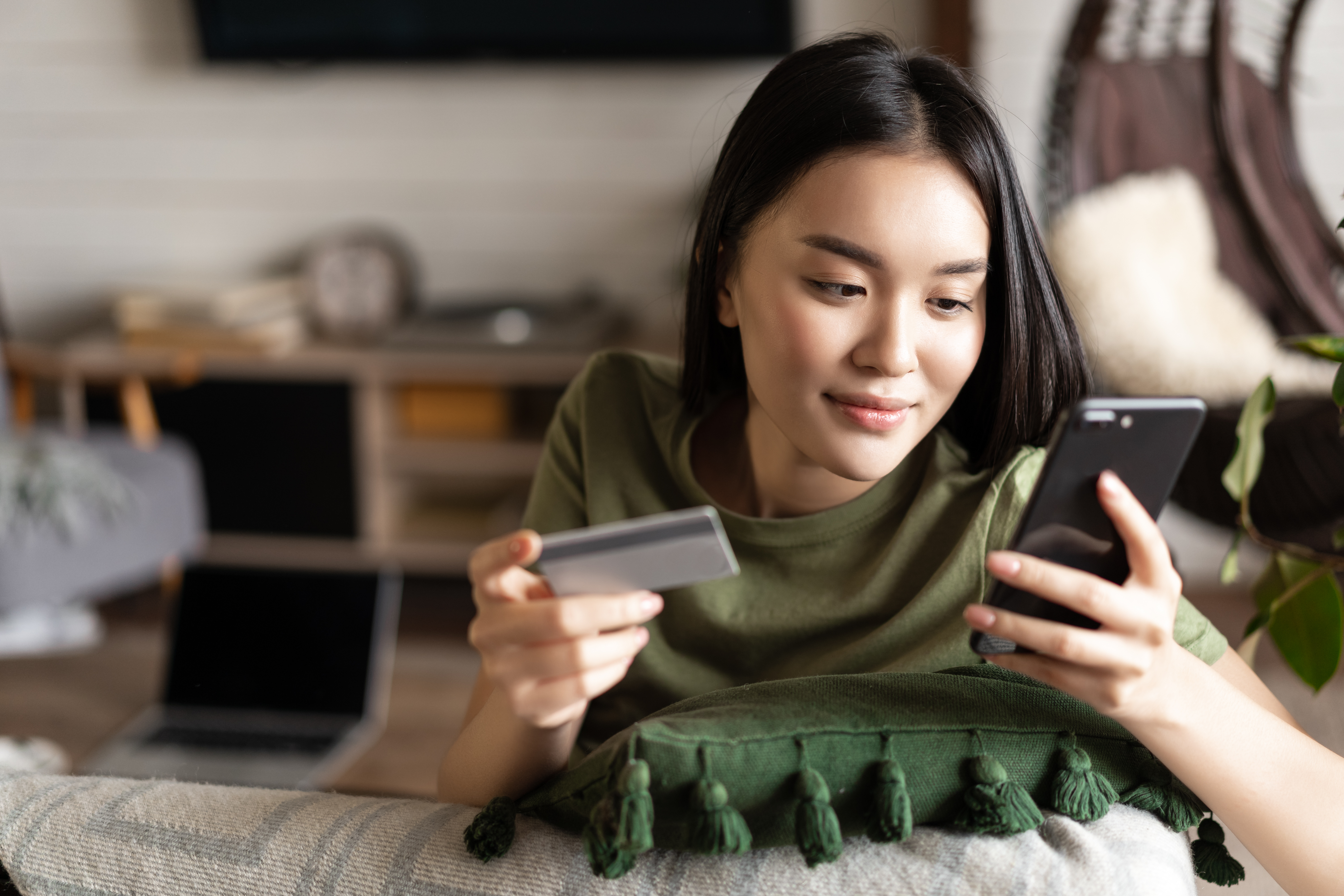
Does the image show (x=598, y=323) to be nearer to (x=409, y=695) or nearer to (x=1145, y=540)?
(x=409, y=695)

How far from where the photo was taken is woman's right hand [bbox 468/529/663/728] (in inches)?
24.3

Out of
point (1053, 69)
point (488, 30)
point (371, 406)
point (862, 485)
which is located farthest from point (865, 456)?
point (488, 30)

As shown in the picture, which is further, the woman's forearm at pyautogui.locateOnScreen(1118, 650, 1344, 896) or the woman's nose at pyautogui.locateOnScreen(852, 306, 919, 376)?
the woman's nose at pyautogui.locateOnScreen(852, 306, 919, 376)

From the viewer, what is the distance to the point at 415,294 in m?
3.34

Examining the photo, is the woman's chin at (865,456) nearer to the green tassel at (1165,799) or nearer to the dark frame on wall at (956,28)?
the green tassel at (1165,799)

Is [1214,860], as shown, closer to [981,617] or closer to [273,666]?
[981,617]

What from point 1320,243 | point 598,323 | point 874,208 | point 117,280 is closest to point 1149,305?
point 1320,243

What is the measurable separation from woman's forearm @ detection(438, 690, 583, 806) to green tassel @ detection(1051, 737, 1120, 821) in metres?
0.30

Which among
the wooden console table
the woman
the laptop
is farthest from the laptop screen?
the woman

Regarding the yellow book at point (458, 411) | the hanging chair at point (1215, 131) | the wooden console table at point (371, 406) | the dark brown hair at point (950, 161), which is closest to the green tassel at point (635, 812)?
the dark brown hair at point (950, 161)

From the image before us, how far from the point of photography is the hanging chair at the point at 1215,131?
2.34 meters

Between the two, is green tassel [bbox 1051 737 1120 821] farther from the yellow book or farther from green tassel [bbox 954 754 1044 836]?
the yellow book

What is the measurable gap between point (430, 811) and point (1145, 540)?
424 mm

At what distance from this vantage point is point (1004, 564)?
23.6 inches
